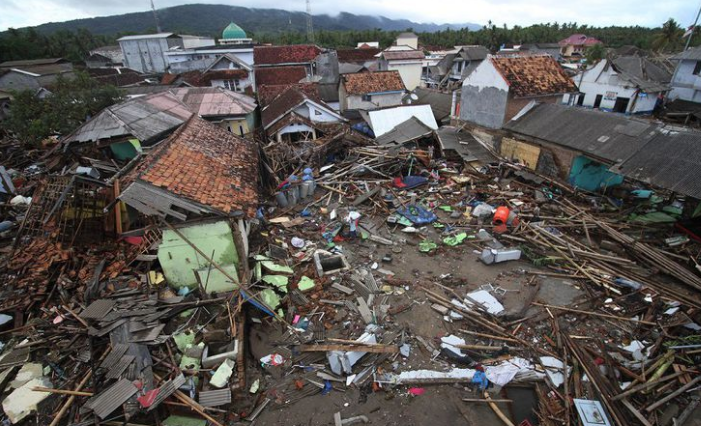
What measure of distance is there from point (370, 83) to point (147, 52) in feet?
177

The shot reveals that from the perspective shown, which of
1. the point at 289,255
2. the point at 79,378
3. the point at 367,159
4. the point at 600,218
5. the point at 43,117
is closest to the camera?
the point at 79,378

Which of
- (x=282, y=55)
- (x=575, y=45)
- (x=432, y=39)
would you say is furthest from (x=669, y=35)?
(x=282, y=55)

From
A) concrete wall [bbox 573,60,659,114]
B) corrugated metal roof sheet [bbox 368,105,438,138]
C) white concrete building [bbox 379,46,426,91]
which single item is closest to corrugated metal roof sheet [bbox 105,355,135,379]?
corrugated metal roof sheet [bbox 368,105,438,138]

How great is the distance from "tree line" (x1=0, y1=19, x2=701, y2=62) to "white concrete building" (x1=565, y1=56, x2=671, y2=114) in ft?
91.2

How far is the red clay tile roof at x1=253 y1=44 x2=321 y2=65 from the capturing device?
40.1 meters

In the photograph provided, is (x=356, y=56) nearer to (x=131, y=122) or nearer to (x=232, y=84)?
(x=232, y=84)

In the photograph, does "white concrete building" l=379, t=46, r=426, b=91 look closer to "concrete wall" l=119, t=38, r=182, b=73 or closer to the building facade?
the building facade

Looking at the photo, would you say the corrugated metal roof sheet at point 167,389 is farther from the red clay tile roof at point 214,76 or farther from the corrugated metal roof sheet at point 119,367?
the red clay tile roof at point 214,76

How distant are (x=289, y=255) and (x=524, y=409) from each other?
8.32 metres

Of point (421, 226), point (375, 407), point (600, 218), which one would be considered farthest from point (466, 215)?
point (375, 407)

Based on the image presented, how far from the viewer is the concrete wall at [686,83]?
2998cm

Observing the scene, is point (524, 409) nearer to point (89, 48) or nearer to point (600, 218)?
point (600, 218)

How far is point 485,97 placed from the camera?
2153 cm

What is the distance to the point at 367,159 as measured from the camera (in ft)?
62.7
